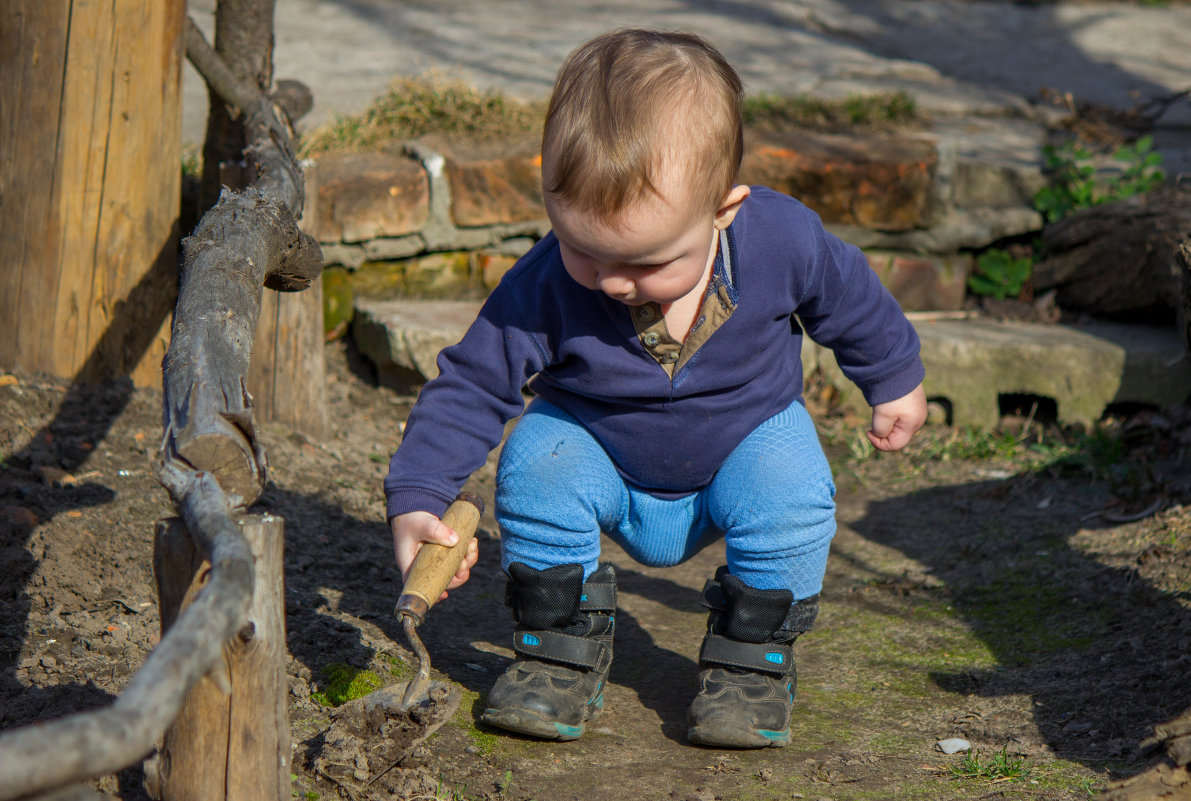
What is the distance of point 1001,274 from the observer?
13.1ft

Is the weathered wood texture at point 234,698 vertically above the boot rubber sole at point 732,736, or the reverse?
the weathered wood texture at point 234,698

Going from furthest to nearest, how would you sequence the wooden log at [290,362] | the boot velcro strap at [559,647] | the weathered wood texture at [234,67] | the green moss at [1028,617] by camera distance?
the weathered wood texture at [234,67] → the wooden log at [290,362] → the green moss at [1028,617] → the boot velcro strap at [559,647]

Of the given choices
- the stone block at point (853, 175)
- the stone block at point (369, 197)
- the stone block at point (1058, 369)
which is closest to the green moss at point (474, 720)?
the stone block at point (369, 197)

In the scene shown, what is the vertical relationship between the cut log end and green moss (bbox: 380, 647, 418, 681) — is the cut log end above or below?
above

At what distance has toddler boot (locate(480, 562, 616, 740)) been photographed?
184 centimetres

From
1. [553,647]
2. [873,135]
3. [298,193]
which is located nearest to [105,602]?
[553,647]

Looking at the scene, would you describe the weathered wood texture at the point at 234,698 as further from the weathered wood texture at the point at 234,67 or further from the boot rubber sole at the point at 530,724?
the weathered wood texture at the point at 234,67

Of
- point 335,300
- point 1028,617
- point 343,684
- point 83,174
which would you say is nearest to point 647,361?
point 343,684

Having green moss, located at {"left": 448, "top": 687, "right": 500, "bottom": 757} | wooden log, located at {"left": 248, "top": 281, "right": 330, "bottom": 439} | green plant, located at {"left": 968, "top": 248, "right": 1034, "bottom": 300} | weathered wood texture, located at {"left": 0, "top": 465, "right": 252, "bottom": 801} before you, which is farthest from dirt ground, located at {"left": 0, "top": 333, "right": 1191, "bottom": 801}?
green plant, located at {"left": 968, "top": 248, "right": 1034, "bottom": 300}

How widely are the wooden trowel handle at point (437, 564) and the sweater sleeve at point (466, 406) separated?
55mm

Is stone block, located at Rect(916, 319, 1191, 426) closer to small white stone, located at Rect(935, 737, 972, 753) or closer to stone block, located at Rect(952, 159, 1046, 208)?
stone block, located at Rect(952, 159, 1046, 208)

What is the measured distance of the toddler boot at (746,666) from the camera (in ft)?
6.06

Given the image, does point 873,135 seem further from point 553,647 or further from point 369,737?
point 369,737

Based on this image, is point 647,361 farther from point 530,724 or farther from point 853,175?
point 853,175
